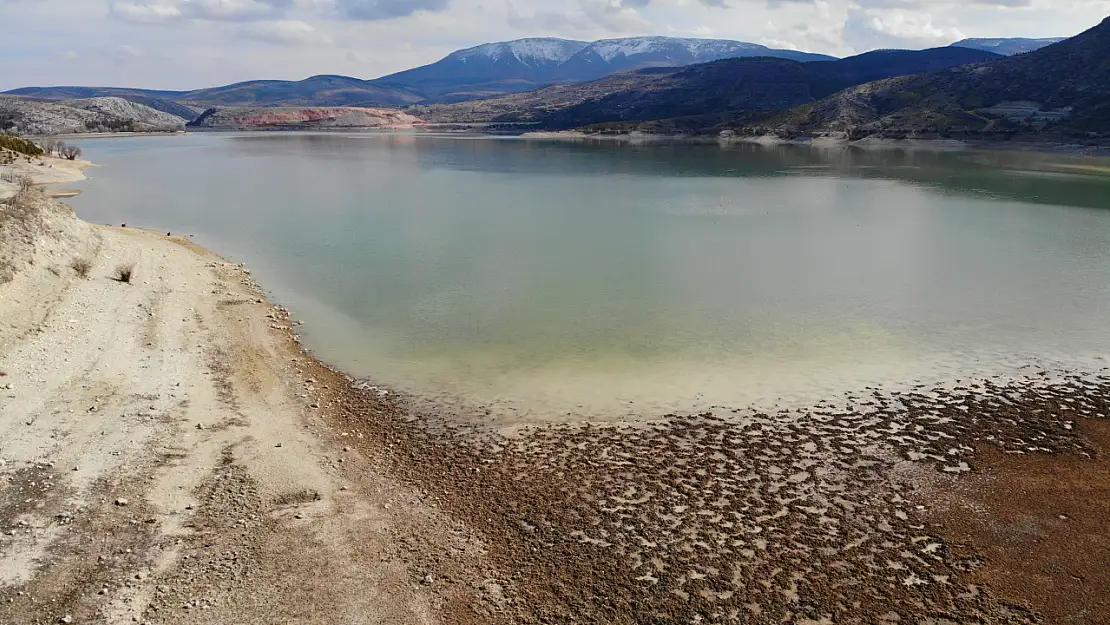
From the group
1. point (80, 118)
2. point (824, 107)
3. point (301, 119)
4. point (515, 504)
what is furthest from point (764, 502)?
point (301, 119)

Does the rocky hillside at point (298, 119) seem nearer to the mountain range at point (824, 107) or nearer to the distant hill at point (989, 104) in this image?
the mountain range at point (824, 107)

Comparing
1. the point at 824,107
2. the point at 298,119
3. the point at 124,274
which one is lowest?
the point at 124,274

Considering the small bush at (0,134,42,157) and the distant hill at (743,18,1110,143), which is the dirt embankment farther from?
the distant hill at (743,18,1110,143)

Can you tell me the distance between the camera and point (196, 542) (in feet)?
25.1

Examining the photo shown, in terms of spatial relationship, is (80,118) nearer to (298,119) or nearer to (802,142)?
(298,119)

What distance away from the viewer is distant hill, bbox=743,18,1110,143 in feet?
256

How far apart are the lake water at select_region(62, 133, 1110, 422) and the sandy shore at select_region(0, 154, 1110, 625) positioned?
1.53 m

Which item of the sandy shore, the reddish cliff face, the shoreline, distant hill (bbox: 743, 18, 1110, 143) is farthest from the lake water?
the reddish cliff face

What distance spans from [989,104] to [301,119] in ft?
487

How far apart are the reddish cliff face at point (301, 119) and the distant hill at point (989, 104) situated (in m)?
105

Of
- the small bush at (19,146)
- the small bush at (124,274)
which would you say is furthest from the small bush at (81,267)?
the small bush at (19,146)

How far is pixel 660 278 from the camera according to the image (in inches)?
845

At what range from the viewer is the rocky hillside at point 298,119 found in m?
169

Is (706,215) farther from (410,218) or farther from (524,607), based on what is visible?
(524,607)
